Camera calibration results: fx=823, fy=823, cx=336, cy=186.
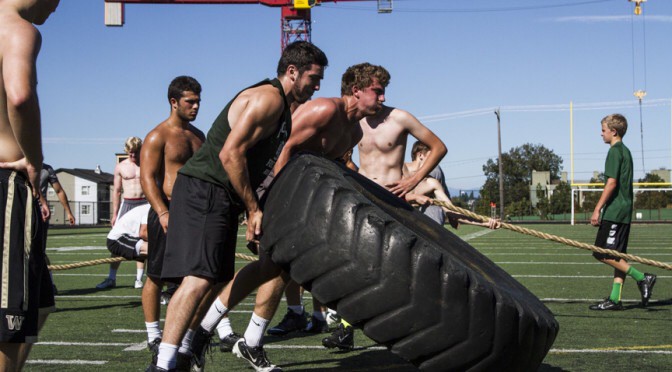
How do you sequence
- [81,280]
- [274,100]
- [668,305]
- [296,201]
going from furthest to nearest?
[81,280] < [668,305] < [274,100] < [296,201]

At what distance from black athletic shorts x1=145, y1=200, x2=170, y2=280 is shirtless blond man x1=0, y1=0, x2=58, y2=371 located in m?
2.80

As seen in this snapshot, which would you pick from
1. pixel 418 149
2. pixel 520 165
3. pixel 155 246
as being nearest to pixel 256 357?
pixel 155 246

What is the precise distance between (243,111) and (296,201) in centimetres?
73

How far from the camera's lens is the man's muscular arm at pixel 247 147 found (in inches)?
172

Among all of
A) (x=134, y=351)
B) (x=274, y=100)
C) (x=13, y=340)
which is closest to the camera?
(x=13, y=340)

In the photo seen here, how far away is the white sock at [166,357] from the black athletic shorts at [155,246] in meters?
1.80

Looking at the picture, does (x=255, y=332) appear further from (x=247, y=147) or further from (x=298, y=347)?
(x=247, y=147)

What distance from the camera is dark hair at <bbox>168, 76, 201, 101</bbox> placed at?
253 inches

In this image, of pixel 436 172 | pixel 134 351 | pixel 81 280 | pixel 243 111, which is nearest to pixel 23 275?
pixel 243 111

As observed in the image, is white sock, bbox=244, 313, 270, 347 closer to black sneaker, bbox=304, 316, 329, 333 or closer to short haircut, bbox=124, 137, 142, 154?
black sneaker, bbox=304, 316, 329, 333

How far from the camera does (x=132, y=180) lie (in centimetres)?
1134

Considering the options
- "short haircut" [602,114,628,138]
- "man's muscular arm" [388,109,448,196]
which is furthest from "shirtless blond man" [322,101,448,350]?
"short haircut" [602,114,628,138]

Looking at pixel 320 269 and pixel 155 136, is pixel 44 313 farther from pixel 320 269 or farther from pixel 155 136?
pixel 155 136

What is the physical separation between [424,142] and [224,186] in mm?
3249
